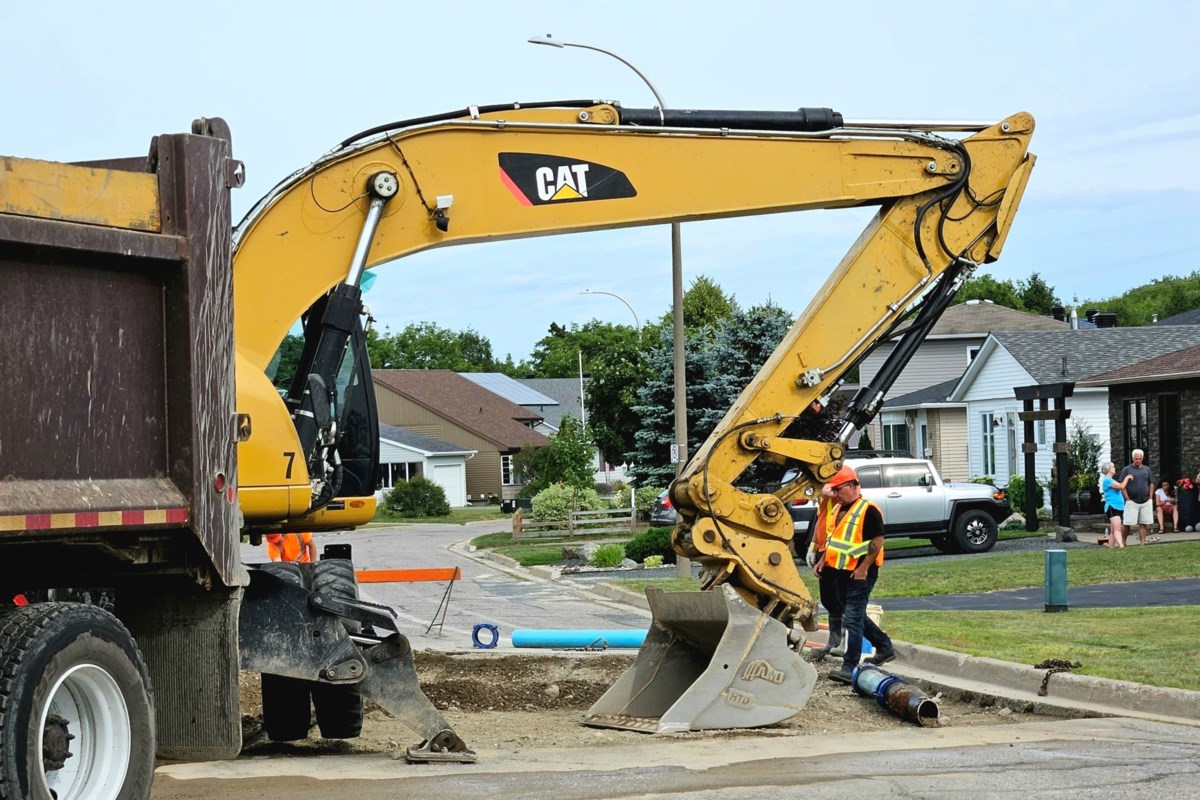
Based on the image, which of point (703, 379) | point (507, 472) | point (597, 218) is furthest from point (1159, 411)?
point (507, 472)

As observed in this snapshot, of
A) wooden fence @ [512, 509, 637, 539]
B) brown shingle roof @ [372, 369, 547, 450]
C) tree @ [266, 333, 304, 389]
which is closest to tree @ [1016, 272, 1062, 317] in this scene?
brown shingle roof @ [372, 369, 547, 450]

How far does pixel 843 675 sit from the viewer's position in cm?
1213

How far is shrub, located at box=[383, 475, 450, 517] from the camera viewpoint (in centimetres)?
6600

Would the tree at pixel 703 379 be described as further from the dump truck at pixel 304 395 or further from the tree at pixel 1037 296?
the tree at pixel 1037 296

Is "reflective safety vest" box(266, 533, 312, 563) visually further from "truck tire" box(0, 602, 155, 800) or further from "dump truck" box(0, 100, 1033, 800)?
"truck tire" box(0, 602, 155, 800)

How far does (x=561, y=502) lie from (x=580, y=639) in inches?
1162

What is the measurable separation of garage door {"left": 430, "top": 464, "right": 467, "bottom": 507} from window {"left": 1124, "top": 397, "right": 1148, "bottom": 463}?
4516 cm

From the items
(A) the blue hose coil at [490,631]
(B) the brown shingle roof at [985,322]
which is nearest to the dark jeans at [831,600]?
(A) the blue hose coil at [490,631]

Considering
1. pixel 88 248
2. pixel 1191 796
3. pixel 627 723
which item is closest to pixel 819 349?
pixel 627 723

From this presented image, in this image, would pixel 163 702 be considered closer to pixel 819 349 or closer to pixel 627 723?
pixel 627 723

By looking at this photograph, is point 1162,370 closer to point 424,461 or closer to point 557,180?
point 557,180

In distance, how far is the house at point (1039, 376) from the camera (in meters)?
39.3

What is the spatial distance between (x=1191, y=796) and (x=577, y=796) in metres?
2.91

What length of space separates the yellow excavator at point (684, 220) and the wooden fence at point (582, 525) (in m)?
28.7
